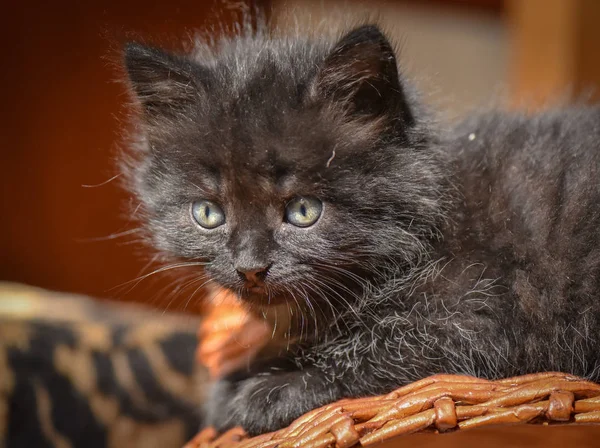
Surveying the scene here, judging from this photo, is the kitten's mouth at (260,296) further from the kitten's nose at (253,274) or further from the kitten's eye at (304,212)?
the kitten's eye at (304,212)

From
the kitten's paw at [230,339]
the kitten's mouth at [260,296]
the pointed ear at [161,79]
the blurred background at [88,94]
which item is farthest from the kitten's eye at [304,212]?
the blurred background at [88,94]

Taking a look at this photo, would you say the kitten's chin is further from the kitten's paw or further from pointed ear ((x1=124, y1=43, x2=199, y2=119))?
pointed ear ((x1=124, y1=43, x2=199, y2=119))

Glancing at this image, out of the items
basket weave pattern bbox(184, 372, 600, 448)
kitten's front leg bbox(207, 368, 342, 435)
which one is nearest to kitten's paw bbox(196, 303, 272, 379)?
kitten's front leg bbox(207, 368, 342, 435)

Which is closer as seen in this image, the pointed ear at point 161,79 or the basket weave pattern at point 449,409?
the basket weave pattern at point 449,409

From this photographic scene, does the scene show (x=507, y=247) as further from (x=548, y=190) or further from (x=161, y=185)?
(x=161, y=185)

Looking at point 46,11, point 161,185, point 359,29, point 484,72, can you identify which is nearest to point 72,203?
point 46,11

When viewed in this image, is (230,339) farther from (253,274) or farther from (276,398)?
(253,274)

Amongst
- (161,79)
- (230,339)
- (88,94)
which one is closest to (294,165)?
(161,79)

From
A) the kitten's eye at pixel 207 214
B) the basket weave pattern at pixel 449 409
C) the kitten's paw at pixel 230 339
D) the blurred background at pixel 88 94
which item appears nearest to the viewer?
the basket weave pattern at pixel 449 409
